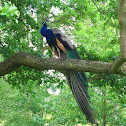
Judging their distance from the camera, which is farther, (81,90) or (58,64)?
(81,90)

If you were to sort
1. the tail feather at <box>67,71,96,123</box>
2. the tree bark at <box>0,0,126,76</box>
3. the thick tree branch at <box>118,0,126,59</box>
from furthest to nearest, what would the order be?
the tail feather at <box>67,71,96,123</box>, the tree bark at <box>0,0,126,76</box>, the thick tree branch at <box>118,0,126,59</box>

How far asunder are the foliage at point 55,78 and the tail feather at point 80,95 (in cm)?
36

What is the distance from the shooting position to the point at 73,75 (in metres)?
3.89

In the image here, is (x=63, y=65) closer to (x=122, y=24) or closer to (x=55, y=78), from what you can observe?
(x=55, y=78)

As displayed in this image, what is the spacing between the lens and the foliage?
403 cm

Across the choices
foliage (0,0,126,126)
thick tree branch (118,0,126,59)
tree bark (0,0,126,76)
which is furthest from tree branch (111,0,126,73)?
foliage (0,0,126,126)

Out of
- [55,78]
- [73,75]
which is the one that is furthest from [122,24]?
[55,78]

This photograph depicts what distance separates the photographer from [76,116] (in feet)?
16.2

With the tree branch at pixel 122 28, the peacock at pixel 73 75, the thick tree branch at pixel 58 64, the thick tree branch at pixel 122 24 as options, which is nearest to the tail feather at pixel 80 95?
the peacock at pixel 73 75

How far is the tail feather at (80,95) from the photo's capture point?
3.66 m

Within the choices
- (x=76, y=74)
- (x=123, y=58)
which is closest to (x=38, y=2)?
(x=76, y=74)

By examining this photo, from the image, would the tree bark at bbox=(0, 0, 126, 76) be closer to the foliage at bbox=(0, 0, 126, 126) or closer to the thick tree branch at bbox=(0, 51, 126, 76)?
the thick tree branch at bbox=(0, 51, 126, 76)

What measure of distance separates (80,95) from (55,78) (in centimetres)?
74

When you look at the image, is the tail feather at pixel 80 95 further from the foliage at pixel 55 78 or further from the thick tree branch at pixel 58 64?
the thick tree branch at pixel 58 64
